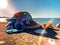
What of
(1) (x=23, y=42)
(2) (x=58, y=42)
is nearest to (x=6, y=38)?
(1) (x=23, y=42)

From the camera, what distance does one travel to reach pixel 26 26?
14.4m

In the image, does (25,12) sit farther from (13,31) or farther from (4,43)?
(4,43)

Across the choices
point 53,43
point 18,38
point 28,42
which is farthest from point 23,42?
point 53,43

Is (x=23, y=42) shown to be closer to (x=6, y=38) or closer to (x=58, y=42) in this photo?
(x=6, y=38)

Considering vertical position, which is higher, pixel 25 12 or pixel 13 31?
pixel 25 12

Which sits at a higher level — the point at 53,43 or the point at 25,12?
the point at 25,12

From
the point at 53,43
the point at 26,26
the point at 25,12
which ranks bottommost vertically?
the point at 53,43

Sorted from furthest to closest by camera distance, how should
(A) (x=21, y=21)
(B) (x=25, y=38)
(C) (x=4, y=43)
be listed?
(A) (x=21, y=21)
(B) (x=25, y=38)
(C) (x=4, y=43)

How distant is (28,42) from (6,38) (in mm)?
1987

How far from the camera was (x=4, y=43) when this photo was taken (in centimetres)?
996

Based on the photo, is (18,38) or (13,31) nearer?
(18,38)

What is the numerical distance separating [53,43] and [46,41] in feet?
1.89

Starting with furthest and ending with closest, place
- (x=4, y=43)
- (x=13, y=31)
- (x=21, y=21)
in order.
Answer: (x=21, y=21), (x=13, y=31), (x=4, y=43)

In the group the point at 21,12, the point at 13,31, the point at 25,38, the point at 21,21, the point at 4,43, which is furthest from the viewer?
the point at 21,12
